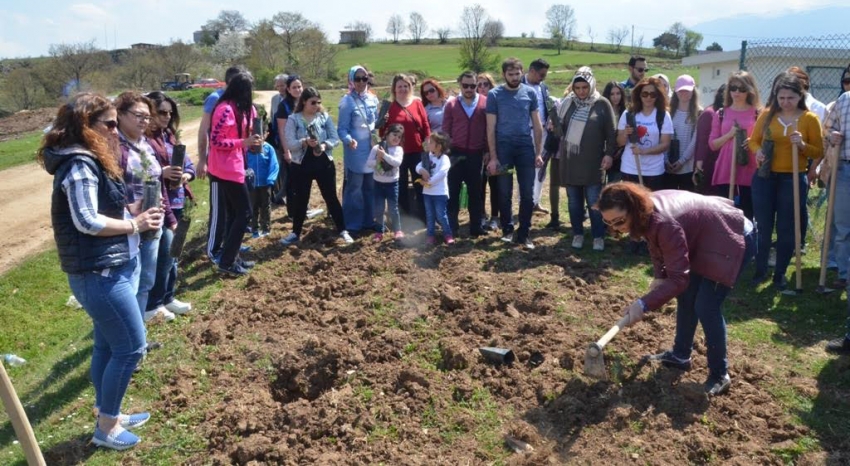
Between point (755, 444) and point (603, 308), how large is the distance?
6.56 feet

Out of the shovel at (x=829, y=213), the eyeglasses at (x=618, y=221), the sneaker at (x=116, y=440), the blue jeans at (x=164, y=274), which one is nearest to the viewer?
the eyeglasses at (x=618, y=221)

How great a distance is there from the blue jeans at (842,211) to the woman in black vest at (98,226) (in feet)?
19.3

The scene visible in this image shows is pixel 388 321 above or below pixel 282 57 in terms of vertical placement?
below

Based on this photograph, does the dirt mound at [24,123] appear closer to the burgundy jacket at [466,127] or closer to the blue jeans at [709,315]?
the burgundy jacket at [466,127]

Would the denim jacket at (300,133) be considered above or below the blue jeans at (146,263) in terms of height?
above

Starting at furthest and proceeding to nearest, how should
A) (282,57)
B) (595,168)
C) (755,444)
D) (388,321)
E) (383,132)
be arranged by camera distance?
(282,57) → (383,132) → (595,168) → (388,321) → (755,444)

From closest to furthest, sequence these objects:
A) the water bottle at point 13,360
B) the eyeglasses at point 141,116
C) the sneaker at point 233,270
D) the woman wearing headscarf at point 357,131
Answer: the eyeglasses at point 141,116, the water bottle at point 13,360, the sneaker at point 233,270, the woman wearing headscarf at point 357,131

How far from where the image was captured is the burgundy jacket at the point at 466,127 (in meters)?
7.43

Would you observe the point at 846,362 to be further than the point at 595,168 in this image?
No

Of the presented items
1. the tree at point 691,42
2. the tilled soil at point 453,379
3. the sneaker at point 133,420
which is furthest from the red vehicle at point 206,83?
the tree at point 691,42

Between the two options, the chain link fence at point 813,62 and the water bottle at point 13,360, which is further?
the chain link fence at point 813,62

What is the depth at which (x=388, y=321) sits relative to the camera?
555 cm

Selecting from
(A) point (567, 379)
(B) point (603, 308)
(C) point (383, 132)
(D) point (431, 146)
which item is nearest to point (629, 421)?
(A) point (567, 379)

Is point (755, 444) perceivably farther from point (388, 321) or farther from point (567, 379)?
point (388, 321)
